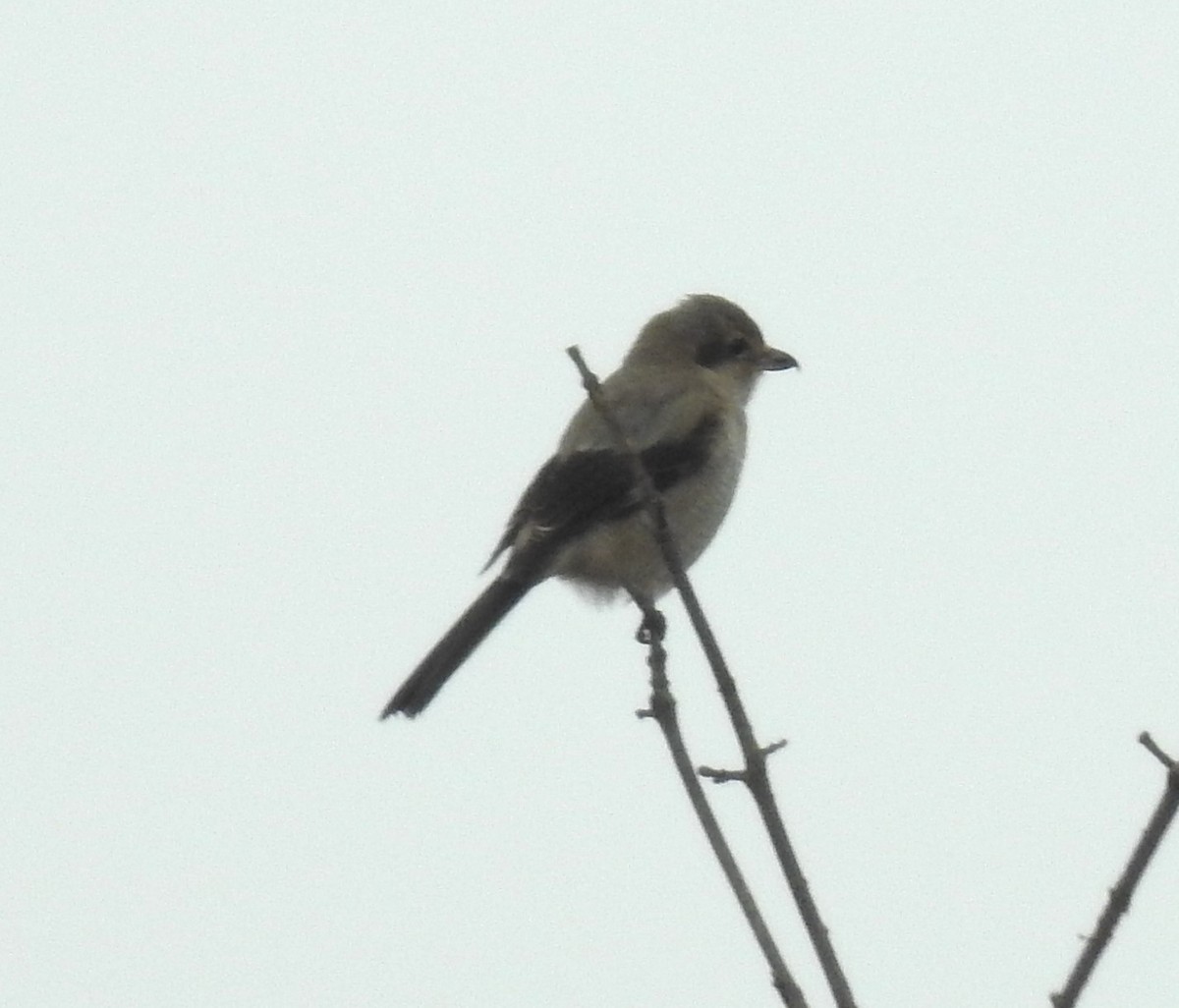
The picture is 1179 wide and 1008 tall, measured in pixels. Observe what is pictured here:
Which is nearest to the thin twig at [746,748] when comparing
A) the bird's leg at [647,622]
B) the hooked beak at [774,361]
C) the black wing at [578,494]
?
the bird's leg at [647,622]

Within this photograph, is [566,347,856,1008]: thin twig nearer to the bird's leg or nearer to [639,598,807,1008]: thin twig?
[639,598,807,1008]: thin twig

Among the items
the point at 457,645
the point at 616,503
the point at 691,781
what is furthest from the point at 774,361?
the point at 691,781

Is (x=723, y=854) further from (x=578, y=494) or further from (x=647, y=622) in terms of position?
(x=578, y=494)

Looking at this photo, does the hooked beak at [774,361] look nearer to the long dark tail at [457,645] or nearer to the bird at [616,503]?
the bird at [616,503]

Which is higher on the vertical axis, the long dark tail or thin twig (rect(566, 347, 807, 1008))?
the long dark tail

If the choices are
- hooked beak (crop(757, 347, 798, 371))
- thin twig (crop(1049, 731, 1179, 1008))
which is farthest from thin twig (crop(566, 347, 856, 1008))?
hooked beak (crop(757, 347, 798, 371))

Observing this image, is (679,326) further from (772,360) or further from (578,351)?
(578,351)
